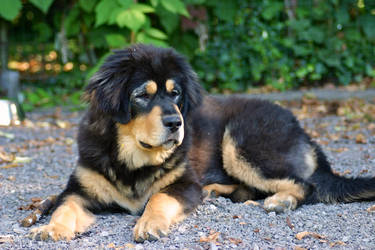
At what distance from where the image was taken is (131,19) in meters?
7.41

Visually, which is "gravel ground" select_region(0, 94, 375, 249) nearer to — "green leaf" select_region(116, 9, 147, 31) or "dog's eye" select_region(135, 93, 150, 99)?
"dog's eye" select_region(135, 93, 150, 99)

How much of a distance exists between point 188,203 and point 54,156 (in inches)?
105

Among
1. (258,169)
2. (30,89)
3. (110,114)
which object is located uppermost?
(110,114)

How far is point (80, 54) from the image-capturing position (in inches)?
410

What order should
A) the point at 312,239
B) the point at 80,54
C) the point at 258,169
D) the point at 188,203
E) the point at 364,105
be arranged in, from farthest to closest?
the point at 80,54 < the point at 364,105 < the point at 258,169 < the point at 188,203 < the point at 312,239

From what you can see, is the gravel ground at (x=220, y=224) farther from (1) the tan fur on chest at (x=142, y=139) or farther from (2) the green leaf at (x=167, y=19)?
(2) the green leaf at (x=167, y=19)

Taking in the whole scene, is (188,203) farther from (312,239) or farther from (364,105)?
(364,105)

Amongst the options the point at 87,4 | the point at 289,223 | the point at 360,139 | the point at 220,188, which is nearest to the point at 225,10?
the point at 87,4

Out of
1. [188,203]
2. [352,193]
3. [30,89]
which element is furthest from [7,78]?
[352,193]

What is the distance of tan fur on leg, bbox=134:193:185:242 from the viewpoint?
10.1 ft

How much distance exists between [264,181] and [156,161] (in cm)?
104

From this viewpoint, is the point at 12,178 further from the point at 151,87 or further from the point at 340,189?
the point at 340,189

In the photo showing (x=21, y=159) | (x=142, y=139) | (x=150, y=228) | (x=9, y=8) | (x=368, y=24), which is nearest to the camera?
(x=150, y=228)

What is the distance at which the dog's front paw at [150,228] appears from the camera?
10.0 ft
